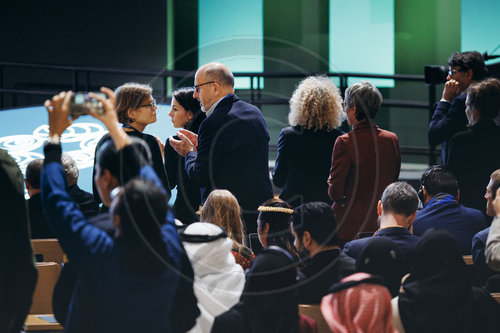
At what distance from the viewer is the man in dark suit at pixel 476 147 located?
9.72 ft

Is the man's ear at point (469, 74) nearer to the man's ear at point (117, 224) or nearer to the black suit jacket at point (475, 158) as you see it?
the black suit jacket at point (475, 158)

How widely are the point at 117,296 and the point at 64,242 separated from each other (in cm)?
17

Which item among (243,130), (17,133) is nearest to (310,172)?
(243,130)

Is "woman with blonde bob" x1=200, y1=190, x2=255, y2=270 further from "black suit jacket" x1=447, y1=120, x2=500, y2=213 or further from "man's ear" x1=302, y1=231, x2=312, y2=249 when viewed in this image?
"black suit jacket" x1=447, y1=120, x2=500, y2=213

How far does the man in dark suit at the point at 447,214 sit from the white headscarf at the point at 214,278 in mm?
948

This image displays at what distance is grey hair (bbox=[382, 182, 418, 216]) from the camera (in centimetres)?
243

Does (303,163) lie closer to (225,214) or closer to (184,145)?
(184,145)

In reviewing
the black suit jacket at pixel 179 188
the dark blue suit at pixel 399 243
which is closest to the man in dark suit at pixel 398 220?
the dark blue suit at pixel 399 243

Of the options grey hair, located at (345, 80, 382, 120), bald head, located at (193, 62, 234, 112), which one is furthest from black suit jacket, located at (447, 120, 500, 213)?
bald head, located at (193, 62, 234, 112)

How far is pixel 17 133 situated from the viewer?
5.76 metres

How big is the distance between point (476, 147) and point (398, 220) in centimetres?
79

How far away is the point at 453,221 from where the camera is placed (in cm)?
266

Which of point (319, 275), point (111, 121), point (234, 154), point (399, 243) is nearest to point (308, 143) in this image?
point (234, 154)

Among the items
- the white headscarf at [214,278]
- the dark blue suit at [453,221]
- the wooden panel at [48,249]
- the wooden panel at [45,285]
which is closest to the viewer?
the white headscarf at [214,278]
